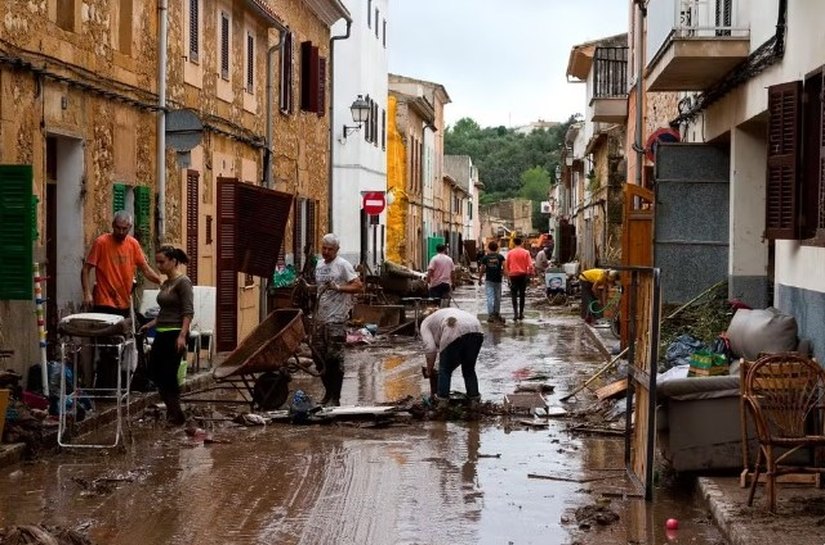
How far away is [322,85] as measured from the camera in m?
30.2

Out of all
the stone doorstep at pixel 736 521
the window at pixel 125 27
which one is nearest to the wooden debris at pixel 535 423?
the stone doorstep at pixel 736 521

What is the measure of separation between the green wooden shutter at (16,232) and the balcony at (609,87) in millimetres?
21486

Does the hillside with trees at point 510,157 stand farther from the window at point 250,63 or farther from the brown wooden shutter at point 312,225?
the window at point 250,63

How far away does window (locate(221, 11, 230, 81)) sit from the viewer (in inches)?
869

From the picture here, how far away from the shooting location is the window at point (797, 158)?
11883 mm

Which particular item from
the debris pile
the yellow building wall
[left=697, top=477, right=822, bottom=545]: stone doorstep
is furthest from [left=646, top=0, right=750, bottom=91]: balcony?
the yellow building wall

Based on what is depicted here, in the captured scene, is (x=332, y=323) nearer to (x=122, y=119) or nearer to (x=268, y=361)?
(x=268, y=361)

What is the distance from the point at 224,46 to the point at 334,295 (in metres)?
7.89

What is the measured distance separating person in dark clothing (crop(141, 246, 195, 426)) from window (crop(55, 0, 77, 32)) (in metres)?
2.91

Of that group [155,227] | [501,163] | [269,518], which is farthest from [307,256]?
[501,163]

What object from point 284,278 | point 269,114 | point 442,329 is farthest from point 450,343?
point 269,114

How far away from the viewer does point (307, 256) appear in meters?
28.6

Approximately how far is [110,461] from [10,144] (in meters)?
3.37

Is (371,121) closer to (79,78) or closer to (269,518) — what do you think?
(79,78)
